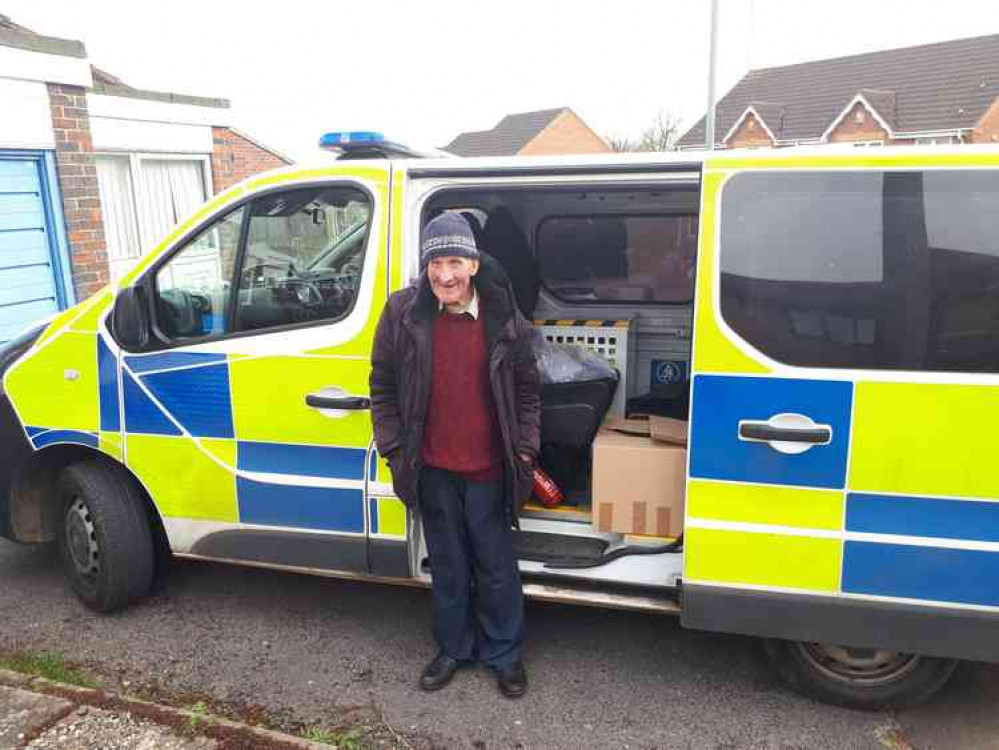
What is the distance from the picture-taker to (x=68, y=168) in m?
7.57

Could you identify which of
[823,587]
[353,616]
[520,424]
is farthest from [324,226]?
[823,587]

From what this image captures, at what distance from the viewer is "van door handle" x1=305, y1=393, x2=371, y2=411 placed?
9.95 feet

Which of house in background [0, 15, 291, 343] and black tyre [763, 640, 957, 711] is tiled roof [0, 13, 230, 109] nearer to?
house in background [0, 15, 291, 343]

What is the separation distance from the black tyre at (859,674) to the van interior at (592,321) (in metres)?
0.53

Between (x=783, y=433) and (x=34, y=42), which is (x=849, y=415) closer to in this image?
(x=783, y=433)

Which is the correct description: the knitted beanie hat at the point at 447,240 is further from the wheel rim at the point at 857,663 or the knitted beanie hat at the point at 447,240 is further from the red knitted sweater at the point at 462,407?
the wheel rim at the point at 857,663

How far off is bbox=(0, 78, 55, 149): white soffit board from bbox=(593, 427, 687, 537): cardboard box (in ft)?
20.9

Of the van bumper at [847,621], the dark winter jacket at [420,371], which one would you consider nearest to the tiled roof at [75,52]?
the dark winter jacket at [420,371]

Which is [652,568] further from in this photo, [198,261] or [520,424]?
[198,261]

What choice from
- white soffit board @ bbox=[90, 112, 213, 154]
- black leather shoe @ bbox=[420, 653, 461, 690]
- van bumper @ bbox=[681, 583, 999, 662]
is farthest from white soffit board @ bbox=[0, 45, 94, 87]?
van bumper @ bbox=[681, 583, 999, 662]

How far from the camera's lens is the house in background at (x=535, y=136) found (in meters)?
40.0

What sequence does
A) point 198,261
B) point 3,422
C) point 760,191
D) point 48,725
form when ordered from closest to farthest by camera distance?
point 760,191, point 48,725, point 198,261, point 3,422

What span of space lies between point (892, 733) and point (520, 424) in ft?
5.48

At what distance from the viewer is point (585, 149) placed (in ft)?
155
